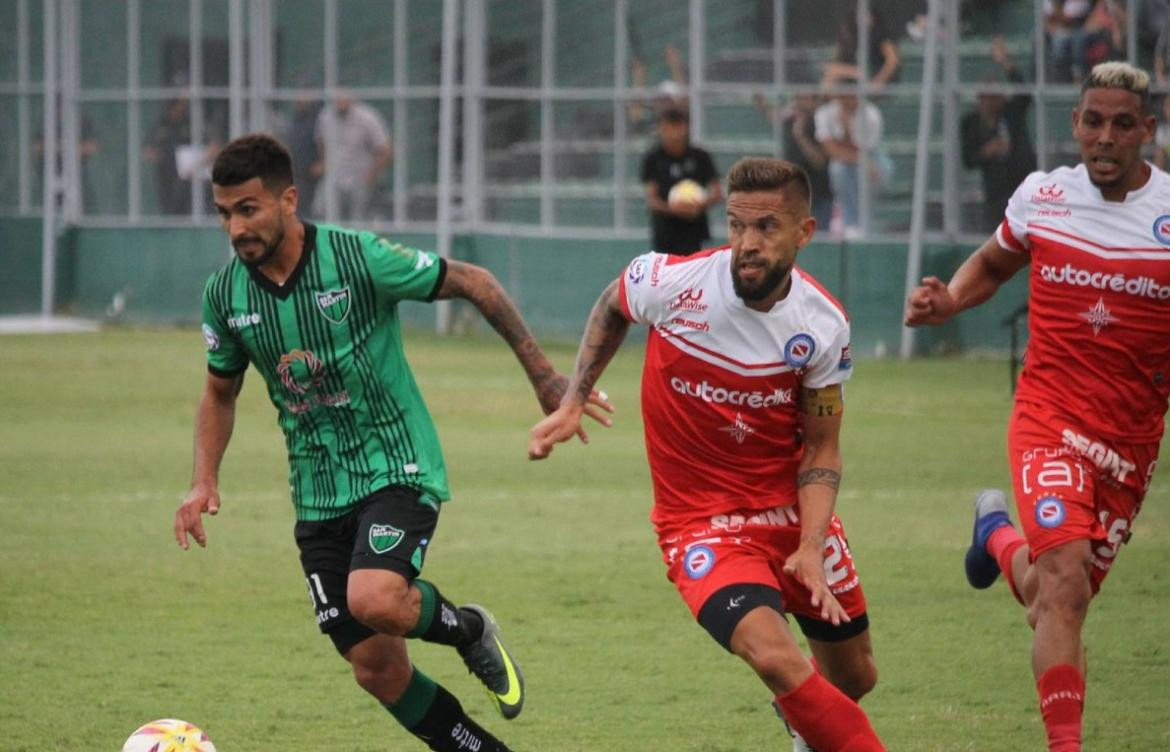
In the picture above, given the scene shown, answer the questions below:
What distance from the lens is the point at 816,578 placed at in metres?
5.92

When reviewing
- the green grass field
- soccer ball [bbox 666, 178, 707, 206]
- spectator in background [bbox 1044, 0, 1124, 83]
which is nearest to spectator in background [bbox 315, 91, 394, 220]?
soccer ball [bbox 666, 178, 707, 206]

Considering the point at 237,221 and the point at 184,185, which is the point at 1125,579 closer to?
the point at 237,221

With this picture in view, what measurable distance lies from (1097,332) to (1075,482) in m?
0.51

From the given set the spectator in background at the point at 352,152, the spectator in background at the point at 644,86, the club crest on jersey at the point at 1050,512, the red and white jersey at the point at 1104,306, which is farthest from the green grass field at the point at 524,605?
the spectator in background at the point at 352,152

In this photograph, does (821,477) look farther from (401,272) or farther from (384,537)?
(401,272)

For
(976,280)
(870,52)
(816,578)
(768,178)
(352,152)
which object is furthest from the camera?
(352,152)

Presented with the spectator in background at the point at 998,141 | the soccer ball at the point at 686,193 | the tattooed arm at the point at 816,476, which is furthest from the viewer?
the spectator in background at the point at 998,141

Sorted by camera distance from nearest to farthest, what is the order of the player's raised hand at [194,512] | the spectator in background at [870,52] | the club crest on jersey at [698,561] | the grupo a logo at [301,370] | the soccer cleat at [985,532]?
the club crest on jersey at [698,561], the grupo a logo at [301,370], the player's raised hand at [194,512], the soccer cleat at [985,532], the spectator in background at [870,52]

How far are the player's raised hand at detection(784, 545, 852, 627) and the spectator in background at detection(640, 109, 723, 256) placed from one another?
44.7 ft

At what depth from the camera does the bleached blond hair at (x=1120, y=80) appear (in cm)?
682

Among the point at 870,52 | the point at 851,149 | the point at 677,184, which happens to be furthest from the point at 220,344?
the point at 870,52

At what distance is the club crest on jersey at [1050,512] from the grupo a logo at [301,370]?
2.33m

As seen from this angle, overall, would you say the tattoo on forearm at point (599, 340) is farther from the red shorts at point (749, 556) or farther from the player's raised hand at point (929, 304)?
the player's raised hand at point (929, 304)

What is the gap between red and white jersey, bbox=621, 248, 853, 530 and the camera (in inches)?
243
